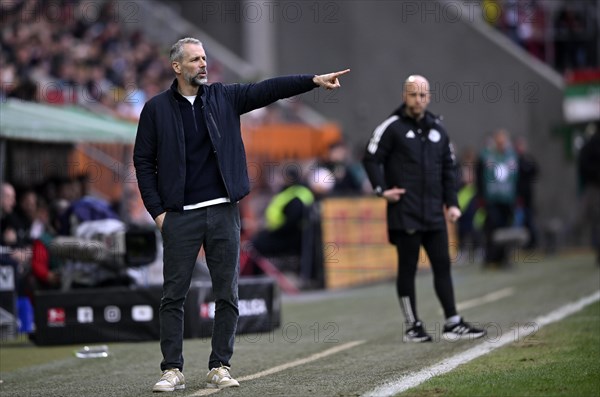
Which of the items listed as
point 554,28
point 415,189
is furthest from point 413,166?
point 554,28

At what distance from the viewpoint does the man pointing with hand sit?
852 cm

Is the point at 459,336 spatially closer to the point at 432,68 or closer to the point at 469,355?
the point at 469,355

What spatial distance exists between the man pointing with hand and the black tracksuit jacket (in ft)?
9.56

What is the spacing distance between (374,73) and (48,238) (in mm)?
15774

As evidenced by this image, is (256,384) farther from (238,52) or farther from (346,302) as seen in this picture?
(238,52)

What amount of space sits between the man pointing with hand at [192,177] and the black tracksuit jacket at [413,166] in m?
2.92

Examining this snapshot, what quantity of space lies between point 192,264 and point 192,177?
569 mm

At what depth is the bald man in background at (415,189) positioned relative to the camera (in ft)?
37.1

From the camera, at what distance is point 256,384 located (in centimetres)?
866

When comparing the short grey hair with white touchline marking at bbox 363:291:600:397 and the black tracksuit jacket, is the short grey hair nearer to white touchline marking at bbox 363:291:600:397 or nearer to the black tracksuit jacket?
white touchline marking at bbox 363:291:600:397

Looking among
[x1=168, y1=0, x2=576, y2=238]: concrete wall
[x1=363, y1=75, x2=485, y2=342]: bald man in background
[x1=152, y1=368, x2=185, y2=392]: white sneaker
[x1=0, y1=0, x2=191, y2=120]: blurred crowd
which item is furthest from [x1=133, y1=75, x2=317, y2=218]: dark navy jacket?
[x1=168, y1=0, x2=576, y2=238]: concrete wall

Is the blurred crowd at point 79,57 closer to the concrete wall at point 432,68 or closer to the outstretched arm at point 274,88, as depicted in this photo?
the concrete wall at point 432,68

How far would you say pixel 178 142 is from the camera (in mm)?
8508

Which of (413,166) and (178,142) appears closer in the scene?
(178,142)
